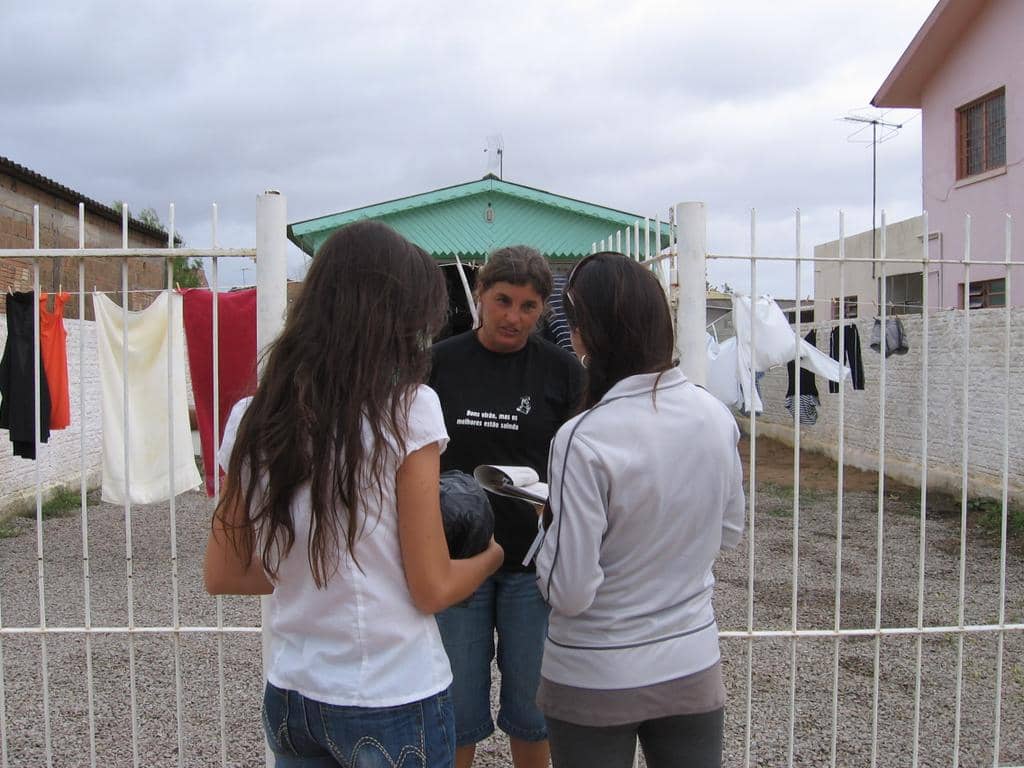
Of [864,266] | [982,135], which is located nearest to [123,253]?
[982,135]

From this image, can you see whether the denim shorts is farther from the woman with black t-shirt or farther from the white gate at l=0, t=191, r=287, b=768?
the white gate at l=0, t=191, r=287, b=768

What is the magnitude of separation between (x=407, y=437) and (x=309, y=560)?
26 centimetres

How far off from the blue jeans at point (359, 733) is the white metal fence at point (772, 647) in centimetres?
117

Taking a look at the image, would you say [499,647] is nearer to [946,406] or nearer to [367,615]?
[367,615]

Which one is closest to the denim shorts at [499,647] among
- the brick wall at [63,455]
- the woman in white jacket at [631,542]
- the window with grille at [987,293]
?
the woman in white jacket at [631,542]

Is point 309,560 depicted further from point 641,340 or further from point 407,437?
point 641,340

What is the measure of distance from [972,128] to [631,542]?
14.5m

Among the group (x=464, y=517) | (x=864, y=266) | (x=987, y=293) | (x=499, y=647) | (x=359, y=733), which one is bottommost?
(x=499, y=647)

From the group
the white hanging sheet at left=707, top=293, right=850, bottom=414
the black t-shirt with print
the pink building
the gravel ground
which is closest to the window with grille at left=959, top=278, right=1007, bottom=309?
the pink building

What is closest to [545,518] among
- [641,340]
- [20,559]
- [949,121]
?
[641,340]

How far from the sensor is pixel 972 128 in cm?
1312

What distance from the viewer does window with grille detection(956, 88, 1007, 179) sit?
12406 millimetres

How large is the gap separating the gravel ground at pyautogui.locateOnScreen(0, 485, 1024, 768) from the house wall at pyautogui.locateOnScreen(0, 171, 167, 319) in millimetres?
3063

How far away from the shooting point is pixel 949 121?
1353 centimetres
